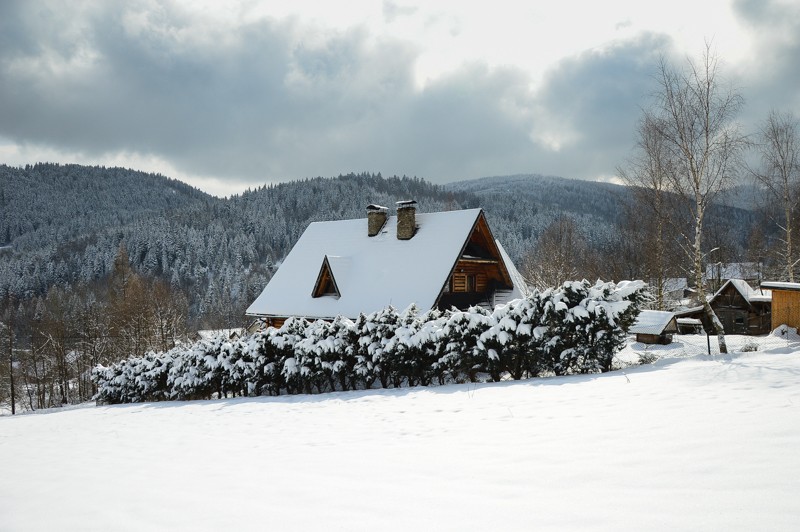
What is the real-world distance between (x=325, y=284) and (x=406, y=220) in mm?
5460

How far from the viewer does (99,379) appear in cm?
2016

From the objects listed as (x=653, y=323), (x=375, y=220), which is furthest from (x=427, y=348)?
(x=653, y=323)

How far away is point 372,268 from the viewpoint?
22.5m

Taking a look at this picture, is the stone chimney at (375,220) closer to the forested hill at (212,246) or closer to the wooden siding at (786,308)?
the wooden siding at (786,308)

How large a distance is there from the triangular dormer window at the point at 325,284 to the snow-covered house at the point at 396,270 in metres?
0.05

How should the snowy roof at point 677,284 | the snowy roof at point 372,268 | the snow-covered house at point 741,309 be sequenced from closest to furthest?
the snowy roof at point 372,268
the snow-covered house at point 741,309
the snowy roof at point 677,284

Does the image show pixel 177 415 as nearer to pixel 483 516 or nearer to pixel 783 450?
pixel 483 516

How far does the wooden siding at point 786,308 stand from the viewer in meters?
20.9

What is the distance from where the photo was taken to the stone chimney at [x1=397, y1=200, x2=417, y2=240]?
76.6 feet

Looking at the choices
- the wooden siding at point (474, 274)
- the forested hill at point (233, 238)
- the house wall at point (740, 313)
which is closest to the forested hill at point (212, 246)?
the forested hill at point (233, 238)

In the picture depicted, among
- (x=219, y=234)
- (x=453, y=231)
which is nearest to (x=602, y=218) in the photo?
(x=219, y=234)

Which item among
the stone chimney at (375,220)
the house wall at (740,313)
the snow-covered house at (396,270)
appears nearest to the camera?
the snow-covered house at (396,270)

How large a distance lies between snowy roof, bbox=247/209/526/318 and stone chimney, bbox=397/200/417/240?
343mm

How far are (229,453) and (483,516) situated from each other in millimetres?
4409
